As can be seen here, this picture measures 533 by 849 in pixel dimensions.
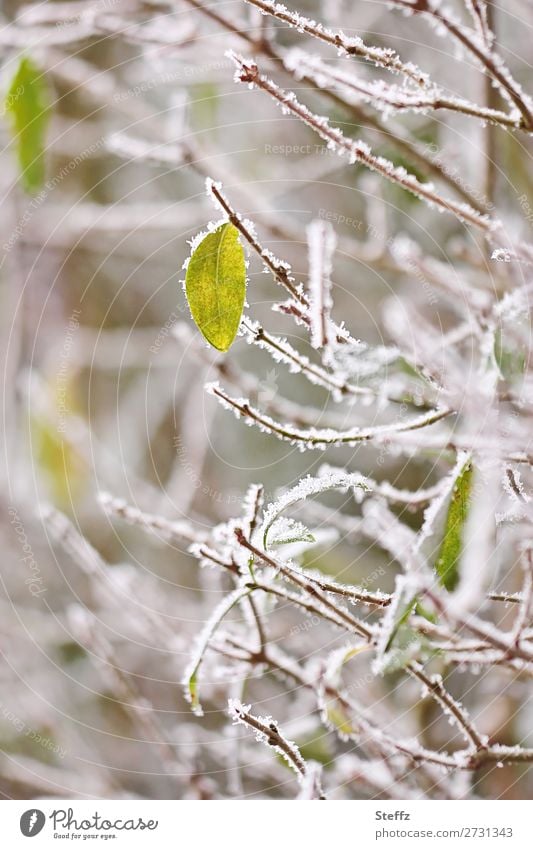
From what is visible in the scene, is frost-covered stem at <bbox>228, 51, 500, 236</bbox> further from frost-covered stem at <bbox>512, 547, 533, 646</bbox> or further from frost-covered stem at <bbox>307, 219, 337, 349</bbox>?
frost-covered stem at <bbox>512, 547, 533, 646</bbox>

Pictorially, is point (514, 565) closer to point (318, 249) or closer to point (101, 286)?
point (318, 249)

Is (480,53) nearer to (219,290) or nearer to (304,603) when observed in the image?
(219,290)

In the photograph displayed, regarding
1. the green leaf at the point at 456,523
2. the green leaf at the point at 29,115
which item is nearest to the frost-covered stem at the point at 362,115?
the green leaf at the point at 29,115

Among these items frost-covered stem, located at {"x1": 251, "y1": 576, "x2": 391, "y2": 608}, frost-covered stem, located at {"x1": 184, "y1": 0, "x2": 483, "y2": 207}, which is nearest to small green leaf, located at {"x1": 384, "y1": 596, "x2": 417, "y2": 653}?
frost-covered stem, located at {"x1": 251, "y1": 576, "x2": 391, "y2": 608}

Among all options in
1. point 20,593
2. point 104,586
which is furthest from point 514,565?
point 20,593

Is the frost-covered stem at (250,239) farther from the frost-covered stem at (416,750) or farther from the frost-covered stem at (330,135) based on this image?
the frost-covered stem at (416,750)
